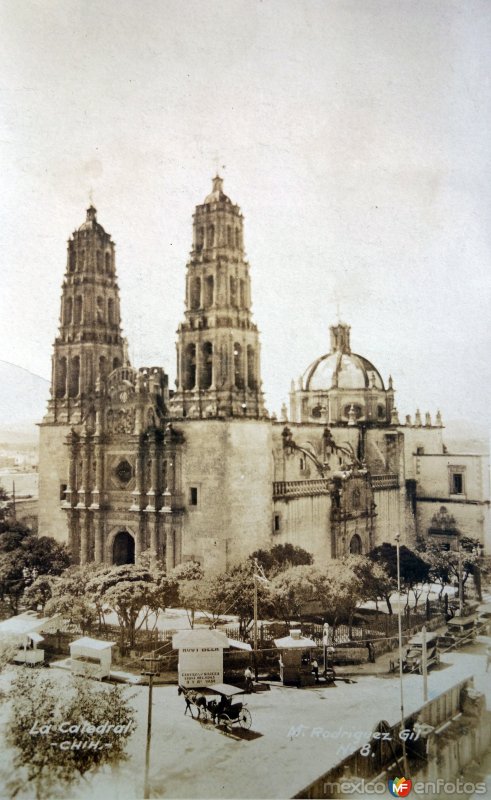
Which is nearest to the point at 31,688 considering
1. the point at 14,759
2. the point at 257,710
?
the point at 14,759

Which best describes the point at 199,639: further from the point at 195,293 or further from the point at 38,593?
the point at 195,293

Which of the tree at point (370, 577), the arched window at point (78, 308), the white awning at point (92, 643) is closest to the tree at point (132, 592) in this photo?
the white awning at point (92, 643)

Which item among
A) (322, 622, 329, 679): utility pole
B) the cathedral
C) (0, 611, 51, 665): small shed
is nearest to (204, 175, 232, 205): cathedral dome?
the cathedral

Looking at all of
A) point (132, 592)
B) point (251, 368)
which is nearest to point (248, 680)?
point (132, 592)

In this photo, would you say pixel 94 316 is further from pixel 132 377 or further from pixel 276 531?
pixel 276 531

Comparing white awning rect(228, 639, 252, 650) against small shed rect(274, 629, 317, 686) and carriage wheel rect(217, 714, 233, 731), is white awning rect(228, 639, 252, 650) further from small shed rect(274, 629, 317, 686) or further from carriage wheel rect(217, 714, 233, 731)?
carriage wheel rect(217, 714, 233, 731)

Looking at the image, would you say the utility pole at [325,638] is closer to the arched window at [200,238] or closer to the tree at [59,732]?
the tree at [59,732]
